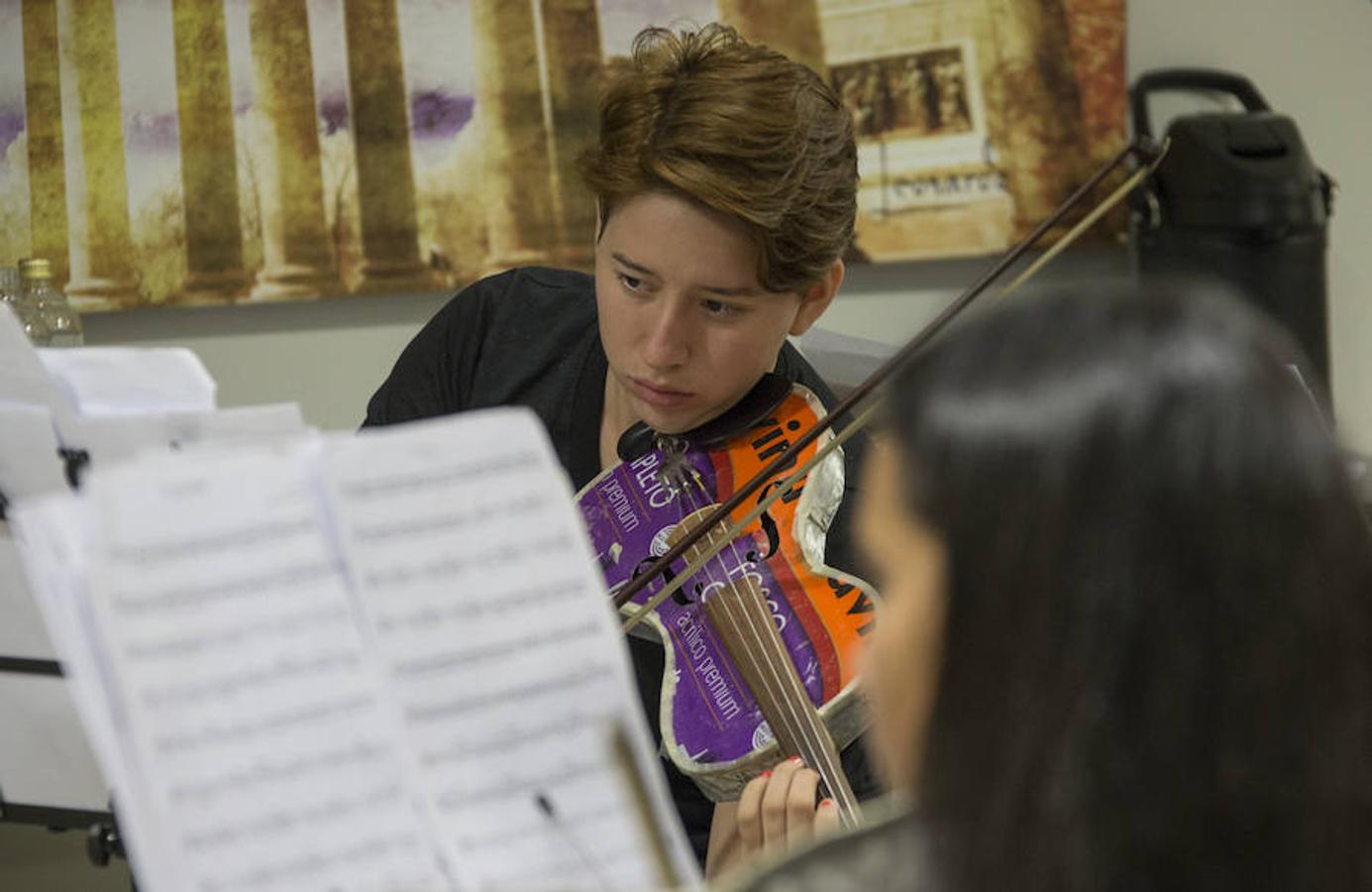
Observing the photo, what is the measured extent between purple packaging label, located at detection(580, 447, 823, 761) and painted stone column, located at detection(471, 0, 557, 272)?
132 centimetres

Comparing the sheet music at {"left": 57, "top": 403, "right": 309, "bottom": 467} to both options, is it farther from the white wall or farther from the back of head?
the white wall

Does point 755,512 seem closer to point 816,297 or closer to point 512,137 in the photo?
point 816,297

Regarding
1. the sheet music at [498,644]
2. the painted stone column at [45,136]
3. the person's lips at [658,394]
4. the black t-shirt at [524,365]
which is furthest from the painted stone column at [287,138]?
the sheet music at [498,644]

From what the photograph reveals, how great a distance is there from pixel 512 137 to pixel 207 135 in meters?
0.55

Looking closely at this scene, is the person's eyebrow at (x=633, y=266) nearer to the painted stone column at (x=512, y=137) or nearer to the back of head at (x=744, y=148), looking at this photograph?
the back of head at (x=744, y=148)

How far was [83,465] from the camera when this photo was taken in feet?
3.30

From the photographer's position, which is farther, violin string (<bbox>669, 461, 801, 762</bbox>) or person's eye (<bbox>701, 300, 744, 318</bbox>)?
person's eye (<bbox>701, 300, 744, 318</bbox>)

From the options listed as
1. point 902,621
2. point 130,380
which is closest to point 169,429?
point 130,380

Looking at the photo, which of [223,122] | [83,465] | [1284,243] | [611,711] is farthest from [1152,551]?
[223,122]

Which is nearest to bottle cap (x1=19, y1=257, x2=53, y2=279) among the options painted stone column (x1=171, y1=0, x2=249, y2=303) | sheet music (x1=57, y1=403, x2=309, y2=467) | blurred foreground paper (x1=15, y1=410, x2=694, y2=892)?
painted stone column (x1=171, y1=0, x2=249, y2=303)

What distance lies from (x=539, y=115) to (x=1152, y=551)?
90.1 inches

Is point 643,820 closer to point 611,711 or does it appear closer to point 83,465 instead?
point 611,711

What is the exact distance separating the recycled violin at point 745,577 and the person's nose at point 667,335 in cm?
9

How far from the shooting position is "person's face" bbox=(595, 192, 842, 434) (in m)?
1.41
